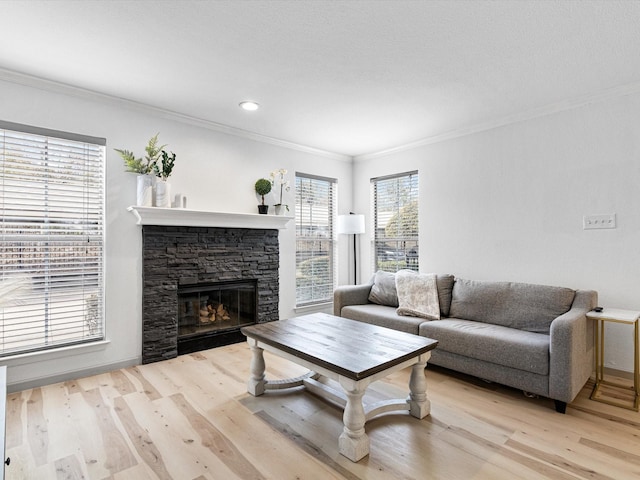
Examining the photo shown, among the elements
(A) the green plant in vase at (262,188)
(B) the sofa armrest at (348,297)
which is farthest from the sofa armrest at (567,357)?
(A) the green plant in vase at (262,188)

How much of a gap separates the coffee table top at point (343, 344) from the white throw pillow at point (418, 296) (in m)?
0.90

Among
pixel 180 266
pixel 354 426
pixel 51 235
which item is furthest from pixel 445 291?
pixel 51 235

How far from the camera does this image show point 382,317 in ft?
11.4

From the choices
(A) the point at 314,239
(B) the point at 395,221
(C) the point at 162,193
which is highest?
(C) the point at 162,193

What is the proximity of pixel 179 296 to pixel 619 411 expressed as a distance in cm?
381

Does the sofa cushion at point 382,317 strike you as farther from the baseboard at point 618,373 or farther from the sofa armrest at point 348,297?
the baseboard at point 618,373

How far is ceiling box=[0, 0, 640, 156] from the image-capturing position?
193 cm

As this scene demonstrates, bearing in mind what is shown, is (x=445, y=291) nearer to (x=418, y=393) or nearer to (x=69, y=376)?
(x=418, y=393)

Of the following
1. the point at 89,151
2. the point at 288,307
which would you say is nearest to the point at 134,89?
the point at 89,151

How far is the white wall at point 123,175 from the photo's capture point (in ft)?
9.16

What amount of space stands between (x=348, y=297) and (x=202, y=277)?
5.41ft

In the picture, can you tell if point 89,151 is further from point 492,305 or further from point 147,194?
point 492,305

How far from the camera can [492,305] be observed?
321cm

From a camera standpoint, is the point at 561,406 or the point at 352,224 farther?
the point at 352,224
